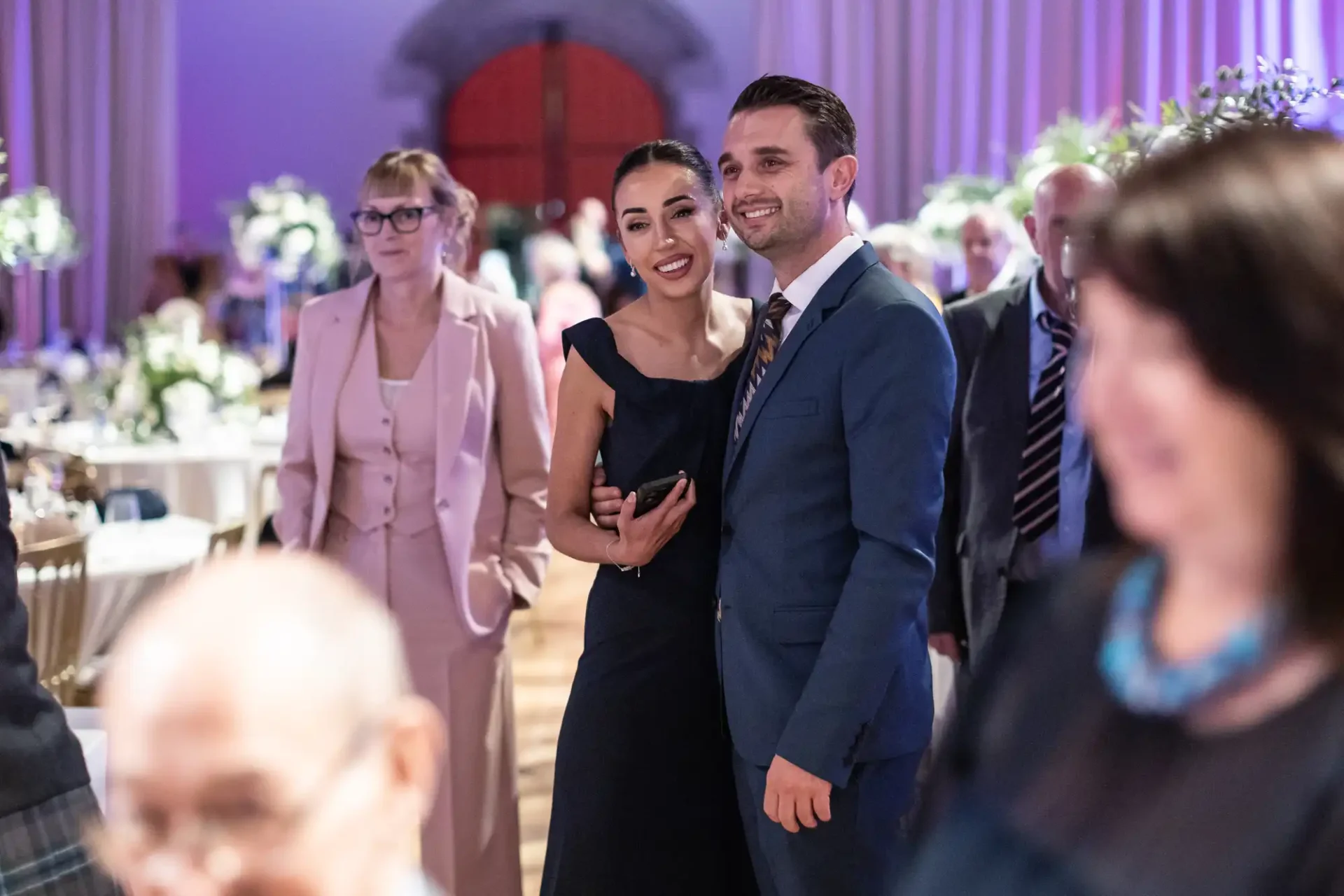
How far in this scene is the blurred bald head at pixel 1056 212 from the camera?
299 cm

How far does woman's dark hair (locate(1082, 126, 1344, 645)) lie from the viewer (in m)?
0.64

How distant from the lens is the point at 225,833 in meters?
0.63

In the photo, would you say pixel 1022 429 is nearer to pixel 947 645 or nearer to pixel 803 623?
pixel 947 645

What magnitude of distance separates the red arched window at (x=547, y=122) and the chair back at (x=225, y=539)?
8964mm

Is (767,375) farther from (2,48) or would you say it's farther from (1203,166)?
(2,48)

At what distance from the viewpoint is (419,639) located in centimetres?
316

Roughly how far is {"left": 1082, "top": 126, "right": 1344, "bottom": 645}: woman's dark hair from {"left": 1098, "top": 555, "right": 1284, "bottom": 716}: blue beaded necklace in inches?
1.0

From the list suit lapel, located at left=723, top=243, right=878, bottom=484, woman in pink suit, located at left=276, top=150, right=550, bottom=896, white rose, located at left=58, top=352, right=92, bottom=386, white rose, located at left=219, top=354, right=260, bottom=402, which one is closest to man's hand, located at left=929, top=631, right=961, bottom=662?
woman in pink suit, located at left=276, top=150, right=550, bottom=896

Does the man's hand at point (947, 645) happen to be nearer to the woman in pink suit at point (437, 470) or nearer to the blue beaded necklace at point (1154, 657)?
the woman in pink suit at point (437, 470)

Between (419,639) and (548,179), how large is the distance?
35.0 feet

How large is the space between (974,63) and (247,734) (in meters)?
11.3

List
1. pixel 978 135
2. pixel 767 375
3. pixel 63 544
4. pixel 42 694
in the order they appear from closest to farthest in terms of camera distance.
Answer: pixel 42 694 → pixel 767 375 → pixel 63 544 → pixel 978 135

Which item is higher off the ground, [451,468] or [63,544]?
[451,468]

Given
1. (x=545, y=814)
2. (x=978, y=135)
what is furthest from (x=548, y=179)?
(x=545, y=814)
